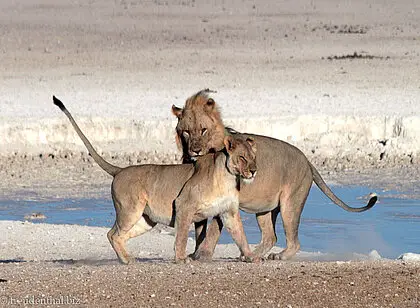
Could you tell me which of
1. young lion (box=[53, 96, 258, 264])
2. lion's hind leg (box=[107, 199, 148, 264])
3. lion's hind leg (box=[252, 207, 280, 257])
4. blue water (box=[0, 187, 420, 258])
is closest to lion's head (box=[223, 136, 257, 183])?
young lion (box=[53, 96, 258, 264])

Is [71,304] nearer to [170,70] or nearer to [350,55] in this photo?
[170,70]

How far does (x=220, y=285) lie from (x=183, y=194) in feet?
4.97

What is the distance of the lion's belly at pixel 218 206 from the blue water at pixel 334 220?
2887mm

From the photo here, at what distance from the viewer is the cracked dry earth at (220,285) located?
8180mm

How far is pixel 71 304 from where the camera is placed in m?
8.12

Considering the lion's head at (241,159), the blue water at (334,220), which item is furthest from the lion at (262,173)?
the blue water at (334,220)

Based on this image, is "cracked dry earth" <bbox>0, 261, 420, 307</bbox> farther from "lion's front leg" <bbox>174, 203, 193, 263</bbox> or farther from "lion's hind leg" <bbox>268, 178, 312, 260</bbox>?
"lion's hind leg" <bbox>268, 178, 312, 260</bbox>

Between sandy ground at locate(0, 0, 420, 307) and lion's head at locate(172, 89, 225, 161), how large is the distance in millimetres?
937

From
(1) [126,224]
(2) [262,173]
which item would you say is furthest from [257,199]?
(1) [126,224]

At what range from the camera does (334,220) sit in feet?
47.6

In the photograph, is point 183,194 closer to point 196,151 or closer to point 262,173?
point 196,151

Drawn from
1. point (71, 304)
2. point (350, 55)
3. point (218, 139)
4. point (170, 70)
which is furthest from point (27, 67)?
point (71, 304)

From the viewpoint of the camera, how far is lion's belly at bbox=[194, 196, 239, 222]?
9.92 meters

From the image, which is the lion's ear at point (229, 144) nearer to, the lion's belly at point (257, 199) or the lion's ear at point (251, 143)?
the lion's ear at point (251, 143)
